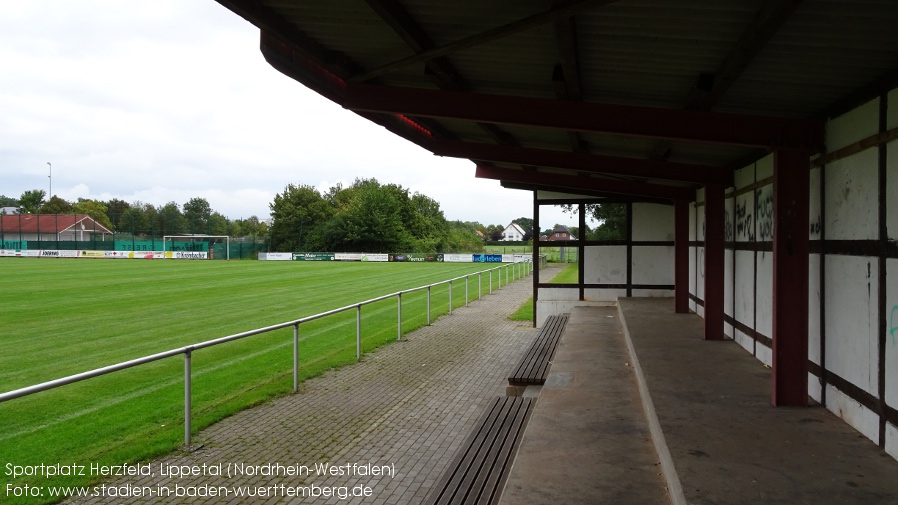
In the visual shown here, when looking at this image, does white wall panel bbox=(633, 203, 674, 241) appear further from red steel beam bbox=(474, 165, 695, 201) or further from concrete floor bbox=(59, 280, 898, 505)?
concrete floor bbox=(59, 280, 898, 505)

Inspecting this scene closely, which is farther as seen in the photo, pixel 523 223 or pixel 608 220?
pixel 523 223

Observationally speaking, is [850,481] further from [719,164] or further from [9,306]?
[9,306]

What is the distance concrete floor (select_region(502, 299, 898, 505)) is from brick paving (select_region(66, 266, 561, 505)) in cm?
114

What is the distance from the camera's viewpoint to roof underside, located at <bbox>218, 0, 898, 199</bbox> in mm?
3477

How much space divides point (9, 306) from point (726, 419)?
1860 cm

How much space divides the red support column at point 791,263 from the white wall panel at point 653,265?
30.3 feet

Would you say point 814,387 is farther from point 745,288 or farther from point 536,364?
point 536,364

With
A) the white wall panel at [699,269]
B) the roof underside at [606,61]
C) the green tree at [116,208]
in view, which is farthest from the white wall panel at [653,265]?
the green tree at [116,208]

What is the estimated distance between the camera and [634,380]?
264 inches

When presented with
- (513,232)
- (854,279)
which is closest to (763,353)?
(854,279)

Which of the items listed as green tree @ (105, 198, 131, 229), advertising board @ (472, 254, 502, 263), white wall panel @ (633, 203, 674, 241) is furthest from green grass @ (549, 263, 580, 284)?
green tree @ (105, 198, 131, 229)

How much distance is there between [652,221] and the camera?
548 inches

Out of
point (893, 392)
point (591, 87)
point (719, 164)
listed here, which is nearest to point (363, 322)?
point (719, 164)

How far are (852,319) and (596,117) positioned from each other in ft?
8.00
